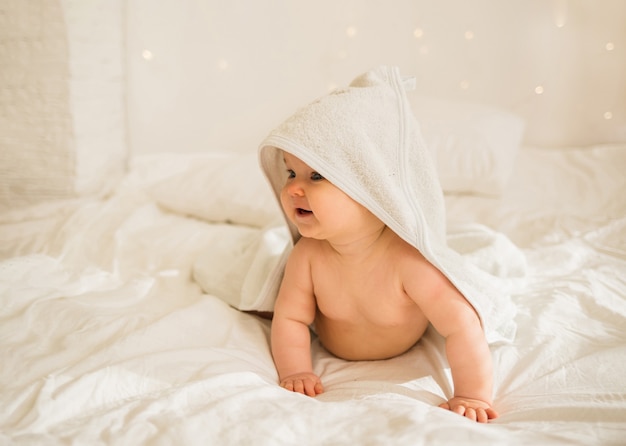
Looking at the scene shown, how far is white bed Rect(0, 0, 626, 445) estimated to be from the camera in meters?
0.74

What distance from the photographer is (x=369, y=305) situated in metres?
0.94

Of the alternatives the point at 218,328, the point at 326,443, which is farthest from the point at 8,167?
the point at 326,443

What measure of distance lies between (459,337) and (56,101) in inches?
49.6

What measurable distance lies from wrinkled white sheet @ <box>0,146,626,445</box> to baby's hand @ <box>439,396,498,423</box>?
1.2 inches

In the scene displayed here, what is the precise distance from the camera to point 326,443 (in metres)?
0.65

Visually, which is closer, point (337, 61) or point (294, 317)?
point (294, 317)

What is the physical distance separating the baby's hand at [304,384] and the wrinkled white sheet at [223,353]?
0.03 meters

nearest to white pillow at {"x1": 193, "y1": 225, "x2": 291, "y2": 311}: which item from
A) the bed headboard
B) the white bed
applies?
the white bed

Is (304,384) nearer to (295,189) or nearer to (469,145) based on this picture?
(295,189)

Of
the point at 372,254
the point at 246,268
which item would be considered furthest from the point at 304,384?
the point at 246,268

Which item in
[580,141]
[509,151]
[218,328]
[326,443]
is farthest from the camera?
[580,141]

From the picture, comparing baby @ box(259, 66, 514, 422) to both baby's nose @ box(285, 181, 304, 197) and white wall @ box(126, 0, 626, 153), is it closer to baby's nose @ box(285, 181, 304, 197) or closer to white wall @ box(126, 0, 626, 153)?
baby's nose @ box(285, 181, 304, 197)

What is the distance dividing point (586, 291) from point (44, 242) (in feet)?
4.08

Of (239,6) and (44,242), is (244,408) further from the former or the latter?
(239,6)
